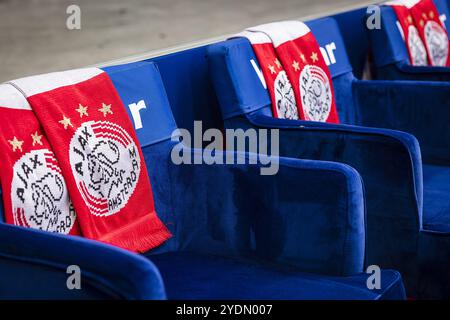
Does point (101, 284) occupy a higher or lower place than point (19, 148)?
lower

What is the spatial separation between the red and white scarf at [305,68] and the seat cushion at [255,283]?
0.87m

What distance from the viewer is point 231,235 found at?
197 centimetres

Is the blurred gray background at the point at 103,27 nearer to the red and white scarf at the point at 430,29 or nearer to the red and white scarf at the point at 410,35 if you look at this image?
the red and white scarf at the point at 410,35

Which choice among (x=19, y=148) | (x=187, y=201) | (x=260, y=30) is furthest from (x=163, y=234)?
(x=260, y=30)

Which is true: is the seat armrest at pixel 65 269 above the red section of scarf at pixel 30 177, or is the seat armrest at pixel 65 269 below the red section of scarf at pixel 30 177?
below

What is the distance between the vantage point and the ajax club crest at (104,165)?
179cm

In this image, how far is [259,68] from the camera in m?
2.46

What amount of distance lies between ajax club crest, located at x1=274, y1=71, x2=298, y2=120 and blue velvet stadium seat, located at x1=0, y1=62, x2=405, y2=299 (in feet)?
1.68

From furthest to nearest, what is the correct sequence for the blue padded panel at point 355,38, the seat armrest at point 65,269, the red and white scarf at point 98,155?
the blue padded panel at point 355,38 → the red and white scarf at point 98,155 → the seat armrest at point 65,269

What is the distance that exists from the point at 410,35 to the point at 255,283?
196cm

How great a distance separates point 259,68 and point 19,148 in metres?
1.02

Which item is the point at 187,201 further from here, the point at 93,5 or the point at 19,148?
the point at 93,5

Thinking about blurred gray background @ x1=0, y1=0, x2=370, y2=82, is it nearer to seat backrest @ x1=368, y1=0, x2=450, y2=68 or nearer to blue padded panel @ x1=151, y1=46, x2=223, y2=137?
blue padded panel @ x1=151, y1=46, x2=223, y2=137

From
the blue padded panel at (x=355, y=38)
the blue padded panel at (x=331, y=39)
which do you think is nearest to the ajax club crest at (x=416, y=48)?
the blue padded panel at (x=355, y=38)
